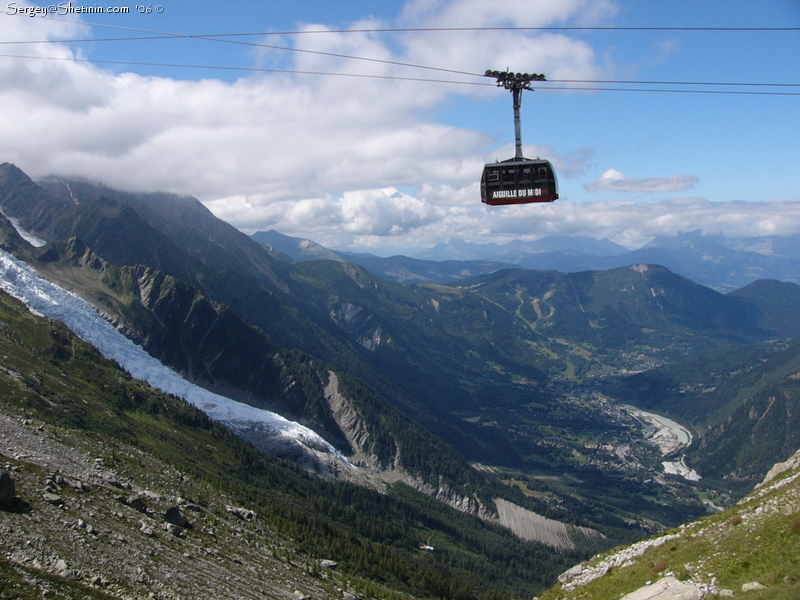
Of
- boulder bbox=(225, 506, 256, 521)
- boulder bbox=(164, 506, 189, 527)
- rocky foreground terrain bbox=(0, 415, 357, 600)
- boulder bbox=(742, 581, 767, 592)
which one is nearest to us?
boulder bbox=(742, 581, 767, 592)

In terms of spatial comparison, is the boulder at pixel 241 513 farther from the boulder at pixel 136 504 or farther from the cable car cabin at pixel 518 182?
the cable car cabin at pixel 518 182

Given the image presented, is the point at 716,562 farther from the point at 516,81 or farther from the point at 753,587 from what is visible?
the point at 516,81

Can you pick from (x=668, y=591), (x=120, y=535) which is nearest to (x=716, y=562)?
(x=668, y=591)

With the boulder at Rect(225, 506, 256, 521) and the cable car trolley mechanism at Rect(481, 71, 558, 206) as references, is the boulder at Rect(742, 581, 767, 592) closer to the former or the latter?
the cable car trolley mechanism at Rect(481, 71, 558, 206)

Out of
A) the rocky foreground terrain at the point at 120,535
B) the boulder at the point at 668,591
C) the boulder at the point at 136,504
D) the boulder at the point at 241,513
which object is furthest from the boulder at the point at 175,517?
the boulder at the point at 668,591

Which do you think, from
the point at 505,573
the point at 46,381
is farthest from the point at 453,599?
the point at 46,381

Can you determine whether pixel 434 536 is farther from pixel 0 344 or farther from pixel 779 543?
pixel 779 543

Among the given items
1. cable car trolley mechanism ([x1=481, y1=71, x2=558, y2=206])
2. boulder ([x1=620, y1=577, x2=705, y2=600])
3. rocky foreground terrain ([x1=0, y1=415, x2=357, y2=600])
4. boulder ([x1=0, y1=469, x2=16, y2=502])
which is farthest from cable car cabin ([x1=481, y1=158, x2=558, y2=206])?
boulder ([x1=0, y1=469, x2=16, y2=502])
